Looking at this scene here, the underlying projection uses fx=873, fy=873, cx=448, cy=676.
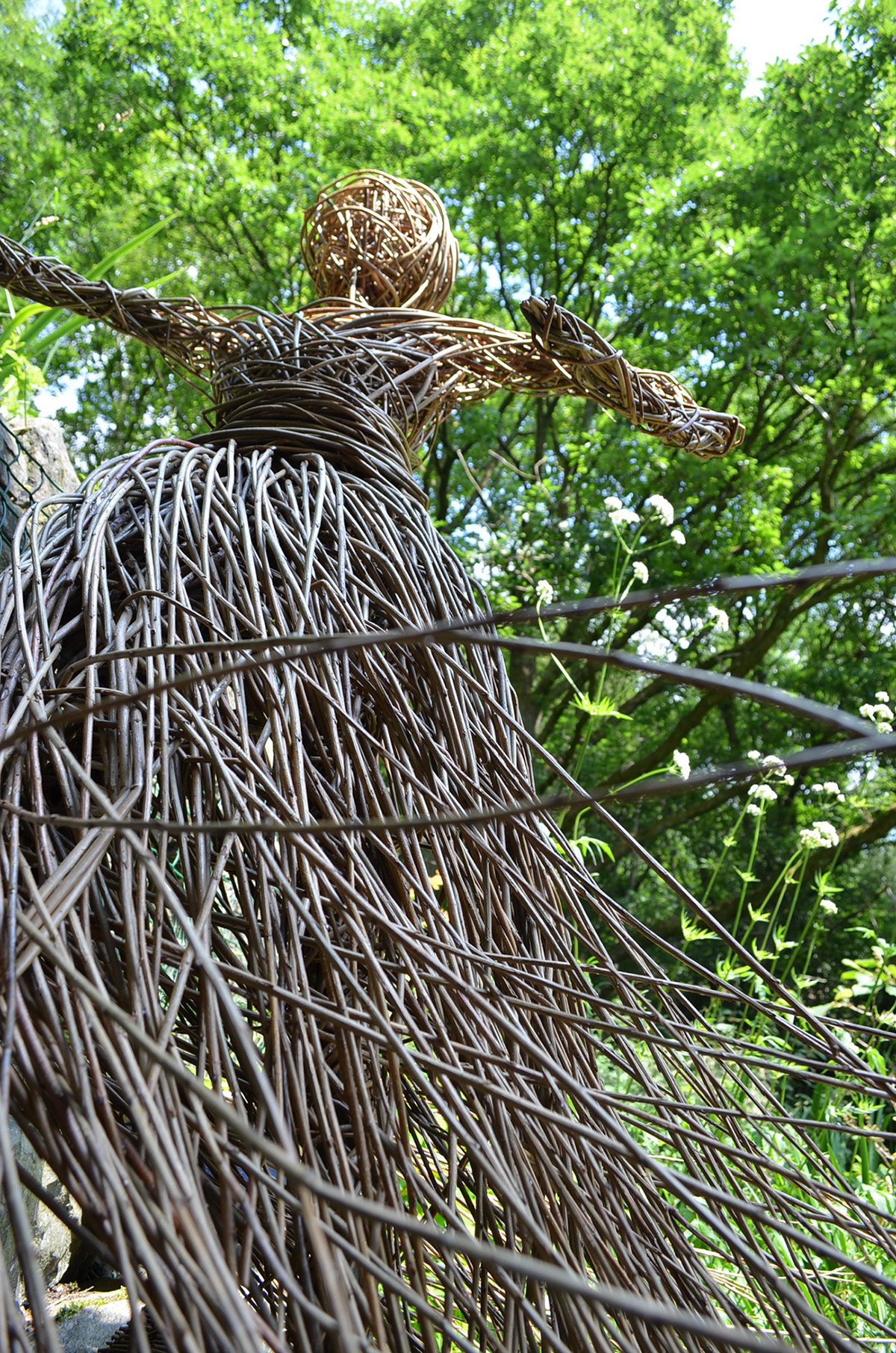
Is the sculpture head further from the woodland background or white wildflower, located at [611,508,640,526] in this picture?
the woodland background

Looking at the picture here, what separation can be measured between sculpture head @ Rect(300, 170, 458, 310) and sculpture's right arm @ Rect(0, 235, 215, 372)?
0.75 feet

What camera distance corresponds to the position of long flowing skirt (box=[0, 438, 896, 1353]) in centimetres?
22

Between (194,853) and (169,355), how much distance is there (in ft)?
1.75

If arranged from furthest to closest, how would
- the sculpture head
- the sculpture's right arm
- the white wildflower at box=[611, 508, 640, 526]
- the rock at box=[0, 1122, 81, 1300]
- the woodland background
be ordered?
the woodland background
the white wildflower at box=[611, 508, 640, 526]
the sculpture head
the rock at box=[0, 1122, 81, 1300]
the sculpture's right arm

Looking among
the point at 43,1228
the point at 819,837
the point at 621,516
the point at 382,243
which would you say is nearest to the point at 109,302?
the point at 382,243

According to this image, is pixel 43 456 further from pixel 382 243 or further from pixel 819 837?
pixel 819 837

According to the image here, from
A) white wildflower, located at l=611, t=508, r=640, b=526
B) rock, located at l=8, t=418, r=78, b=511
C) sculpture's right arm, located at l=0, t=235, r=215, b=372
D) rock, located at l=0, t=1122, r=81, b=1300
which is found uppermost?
rock, located at l=8, t=418, r=78, b=511

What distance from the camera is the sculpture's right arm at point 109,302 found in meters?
0.65

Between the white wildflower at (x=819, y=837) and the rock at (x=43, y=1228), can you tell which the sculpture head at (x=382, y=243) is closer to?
the rock at (x=43, y=1228)

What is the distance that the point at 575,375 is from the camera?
702 mm

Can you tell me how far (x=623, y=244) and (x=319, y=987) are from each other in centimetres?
393

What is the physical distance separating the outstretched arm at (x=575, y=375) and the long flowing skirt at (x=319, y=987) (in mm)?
245

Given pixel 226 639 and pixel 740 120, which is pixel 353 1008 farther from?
pixel 740 120

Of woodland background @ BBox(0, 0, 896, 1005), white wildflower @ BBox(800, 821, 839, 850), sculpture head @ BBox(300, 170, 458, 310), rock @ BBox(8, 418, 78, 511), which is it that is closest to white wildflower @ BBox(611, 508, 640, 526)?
white wildflower @ BBox(800, 821, 839, 850)
